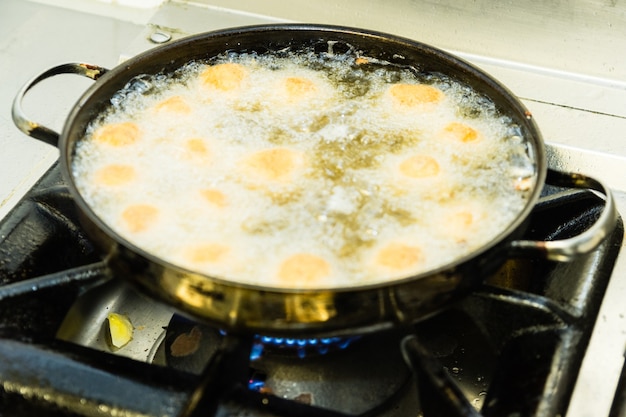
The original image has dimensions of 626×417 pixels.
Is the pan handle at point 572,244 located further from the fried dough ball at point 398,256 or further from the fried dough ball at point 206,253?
the fried dough ball at point 206,253

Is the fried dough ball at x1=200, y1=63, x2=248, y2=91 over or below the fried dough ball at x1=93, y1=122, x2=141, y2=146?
over

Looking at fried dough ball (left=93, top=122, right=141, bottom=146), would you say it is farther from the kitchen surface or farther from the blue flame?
the blue flame

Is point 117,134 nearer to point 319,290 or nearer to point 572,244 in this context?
point 319,290

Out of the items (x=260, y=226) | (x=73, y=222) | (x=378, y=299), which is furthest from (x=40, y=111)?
(x=378, y=299)

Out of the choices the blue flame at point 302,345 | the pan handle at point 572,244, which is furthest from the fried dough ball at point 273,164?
the pan handle at point 572,244

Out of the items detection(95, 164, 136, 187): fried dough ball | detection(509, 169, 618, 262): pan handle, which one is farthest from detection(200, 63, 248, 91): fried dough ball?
detection(509, 169, 618, 262): pan handle

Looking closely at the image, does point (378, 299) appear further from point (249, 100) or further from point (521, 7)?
point (521, 7)

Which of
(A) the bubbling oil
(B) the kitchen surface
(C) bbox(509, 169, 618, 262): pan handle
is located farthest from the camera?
(B) the kitchen surface

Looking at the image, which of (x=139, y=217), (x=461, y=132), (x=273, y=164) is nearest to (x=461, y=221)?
(x=461, y=132)
